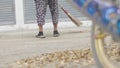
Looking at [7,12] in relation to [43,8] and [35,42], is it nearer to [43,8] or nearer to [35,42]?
[43,8]

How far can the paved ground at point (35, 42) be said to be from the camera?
731cm

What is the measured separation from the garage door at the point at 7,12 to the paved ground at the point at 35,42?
42 centimetres

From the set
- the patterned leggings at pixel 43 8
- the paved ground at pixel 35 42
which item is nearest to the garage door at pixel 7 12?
the paved ground at pixel 35 42

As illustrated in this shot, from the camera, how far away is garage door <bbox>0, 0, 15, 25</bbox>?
405 inches

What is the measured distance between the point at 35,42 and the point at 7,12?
2.08 m

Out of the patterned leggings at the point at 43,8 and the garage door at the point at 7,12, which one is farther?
the garage door at the point at 7,12

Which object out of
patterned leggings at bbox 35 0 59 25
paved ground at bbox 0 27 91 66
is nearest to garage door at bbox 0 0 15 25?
paved ground at bbox 0 27 91 66

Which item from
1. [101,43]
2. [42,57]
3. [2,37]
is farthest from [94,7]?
[2,37]

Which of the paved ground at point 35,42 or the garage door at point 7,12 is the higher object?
the garage door at point 7,12

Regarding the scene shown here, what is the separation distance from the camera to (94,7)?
3129 millimetres

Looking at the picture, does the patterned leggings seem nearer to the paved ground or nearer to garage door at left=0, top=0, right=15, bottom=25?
the paved ground

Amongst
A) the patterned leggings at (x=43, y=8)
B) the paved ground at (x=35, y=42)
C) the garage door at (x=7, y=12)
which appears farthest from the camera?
the garage door at (x=7, y=12)

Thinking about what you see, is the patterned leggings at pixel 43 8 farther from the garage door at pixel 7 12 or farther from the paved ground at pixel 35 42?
the garage door at pixel 7 12

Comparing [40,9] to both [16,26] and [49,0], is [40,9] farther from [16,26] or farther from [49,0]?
[16,26]
